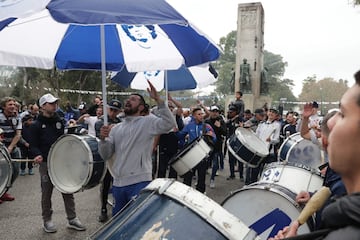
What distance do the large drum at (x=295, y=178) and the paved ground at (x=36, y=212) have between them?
260 cm

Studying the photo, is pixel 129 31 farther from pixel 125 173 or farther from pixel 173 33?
pixel 125 173

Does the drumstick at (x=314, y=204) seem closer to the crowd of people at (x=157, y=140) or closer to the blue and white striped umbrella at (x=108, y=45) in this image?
the crowd of people at (x=157, y=140)

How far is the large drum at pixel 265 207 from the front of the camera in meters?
3.02

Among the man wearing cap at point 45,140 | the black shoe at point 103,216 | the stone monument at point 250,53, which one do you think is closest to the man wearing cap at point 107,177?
the black shoe at point 103,216

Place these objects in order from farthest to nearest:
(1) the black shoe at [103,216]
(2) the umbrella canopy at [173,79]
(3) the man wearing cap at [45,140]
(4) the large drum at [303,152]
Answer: (2) the umbrella canopy at [173,79]
(4) the large drum at [303,152]
(1) the black shoe at [103,216]
(3) the man wearing cap at [45,140]

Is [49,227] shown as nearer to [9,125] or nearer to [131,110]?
[131,110]

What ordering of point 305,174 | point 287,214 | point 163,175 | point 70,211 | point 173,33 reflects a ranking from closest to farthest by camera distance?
point 287,214 → point 305,174 → point 173,33 → point 70,211 → point 163,175

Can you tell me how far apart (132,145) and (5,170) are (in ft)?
6.36

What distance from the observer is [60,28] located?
511 cm

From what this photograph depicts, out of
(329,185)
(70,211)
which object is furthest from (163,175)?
(329,185)

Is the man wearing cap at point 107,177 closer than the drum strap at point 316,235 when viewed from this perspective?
No

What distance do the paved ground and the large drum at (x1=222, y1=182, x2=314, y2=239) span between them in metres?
2.43

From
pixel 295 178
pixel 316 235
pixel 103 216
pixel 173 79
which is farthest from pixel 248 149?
pixel 316 235

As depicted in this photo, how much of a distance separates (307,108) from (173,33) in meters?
1.96
